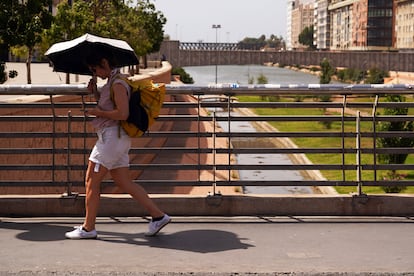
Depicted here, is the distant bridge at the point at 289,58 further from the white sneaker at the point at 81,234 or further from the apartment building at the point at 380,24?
the white sneaker at the point at 81,234

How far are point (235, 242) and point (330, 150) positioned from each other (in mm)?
1842

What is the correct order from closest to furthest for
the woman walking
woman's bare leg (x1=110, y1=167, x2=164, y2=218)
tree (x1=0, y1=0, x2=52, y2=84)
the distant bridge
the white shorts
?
the woman walking
the white shorts
woman's bare leg (x1=110, y1=167, x2=164, y2=218)
tree (x1=0, y1=0, x2=52, y2=84)
the distant bridge

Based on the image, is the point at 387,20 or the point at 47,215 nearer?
the point at 47,215

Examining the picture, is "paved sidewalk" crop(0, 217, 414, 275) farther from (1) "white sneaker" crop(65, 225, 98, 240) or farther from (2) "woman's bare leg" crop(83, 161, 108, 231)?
(2) "woman's bare leg" crop(83, 161, 108, 231)

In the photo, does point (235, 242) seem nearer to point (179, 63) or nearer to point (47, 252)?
point (47, 252)

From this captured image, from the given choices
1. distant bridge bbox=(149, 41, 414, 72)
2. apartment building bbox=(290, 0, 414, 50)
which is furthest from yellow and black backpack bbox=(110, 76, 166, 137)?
distant bridge bbox=(149, 41, 414, 72)

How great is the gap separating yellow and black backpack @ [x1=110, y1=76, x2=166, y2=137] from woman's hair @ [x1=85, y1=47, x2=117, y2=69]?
200 mm

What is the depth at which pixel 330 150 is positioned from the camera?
8406 mm

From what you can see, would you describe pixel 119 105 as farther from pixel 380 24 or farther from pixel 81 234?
pixel 380 24

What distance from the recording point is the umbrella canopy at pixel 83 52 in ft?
23.3

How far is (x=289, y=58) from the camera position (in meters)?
196

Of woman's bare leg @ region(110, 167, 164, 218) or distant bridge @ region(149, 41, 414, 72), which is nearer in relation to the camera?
woman's bare leg @ region(110, 167, 164, 218)

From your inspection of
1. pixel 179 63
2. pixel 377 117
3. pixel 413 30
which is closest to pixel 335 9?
pixel 179 63

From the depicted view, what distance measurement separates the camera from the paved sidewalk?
617 centimetres
